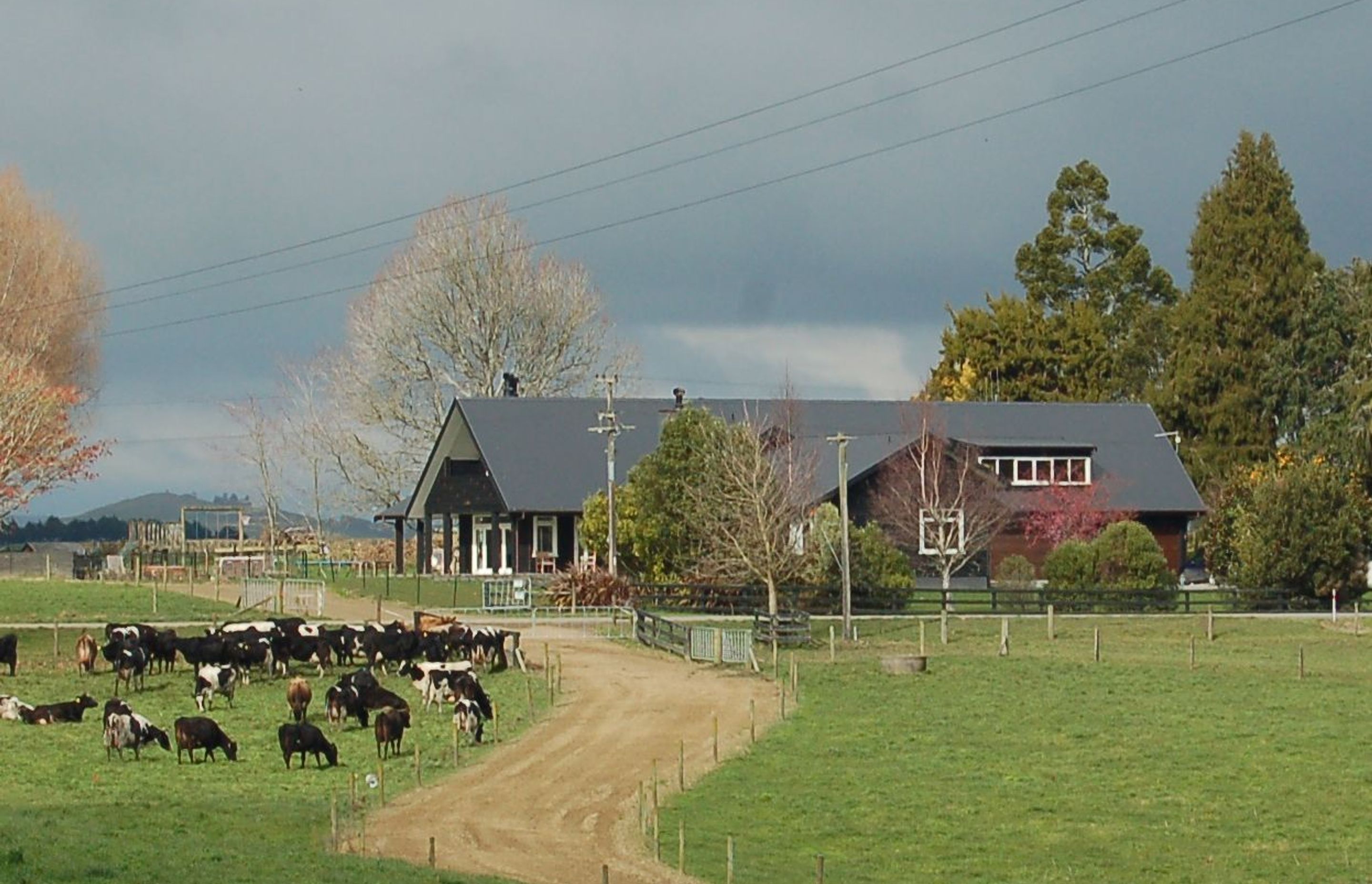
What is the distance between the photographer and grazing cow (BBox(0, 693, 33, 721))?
117 ft

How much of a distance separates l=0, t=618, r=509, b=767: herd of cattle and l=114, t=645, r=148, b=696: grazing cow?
0.03m

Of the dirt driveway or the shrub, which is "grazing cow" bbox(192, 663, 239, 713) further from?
the shrub

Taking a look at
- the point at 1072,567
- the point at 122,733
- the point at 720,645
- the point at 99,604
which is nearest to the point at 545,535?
the point at 99,604

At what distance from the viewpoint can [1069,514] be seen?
76.8 m

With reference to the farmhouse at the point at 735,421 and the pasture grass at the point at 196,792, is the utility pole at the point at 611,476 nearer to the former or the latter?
the farmhouse at the point at 735,421

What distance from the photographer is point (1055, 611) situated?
210 feet

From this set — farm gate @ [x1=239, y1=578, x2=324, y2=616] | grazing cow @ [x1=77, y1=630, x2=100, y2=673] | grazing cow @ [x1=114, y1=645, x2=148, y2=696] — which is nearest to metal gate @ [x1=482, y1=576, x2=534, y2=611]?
farm gate @ [x1=239, y1=578, x2=324, y2=616]

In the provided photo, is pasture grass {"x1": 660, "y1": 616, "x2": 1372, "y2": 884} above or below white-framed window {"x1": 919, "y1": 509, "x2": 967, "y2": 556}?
below

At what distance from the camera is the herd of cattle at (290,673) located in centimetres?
3128

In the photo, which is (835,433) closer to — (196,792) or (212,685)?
(212,685)

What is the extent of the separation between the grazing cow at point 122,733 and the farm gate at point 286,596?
88.9ft

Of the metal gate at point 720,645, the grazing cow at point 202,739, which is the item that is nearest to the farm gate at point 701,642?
the metal gate at point 720,645

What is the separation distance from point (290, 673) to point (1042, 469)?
43.6m

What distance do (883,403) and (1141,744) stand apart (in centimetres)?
5417
